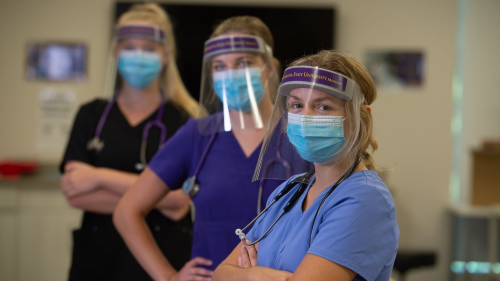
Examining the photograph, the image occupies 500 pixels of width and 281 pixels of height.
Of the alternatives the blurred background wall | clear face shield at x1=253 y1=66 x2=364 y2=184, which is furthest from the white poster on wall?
clear face shield at x1=253 y1=66 x2=364 y2=184

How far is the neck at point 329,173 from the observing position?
1227 mm

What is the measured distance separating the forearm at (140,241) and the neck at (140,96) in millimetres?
587

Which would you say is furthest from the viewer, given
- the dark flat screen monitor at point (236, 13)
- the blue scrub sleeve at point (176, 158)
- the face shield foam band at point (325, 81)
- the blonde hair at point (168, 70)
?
the dark flat screen monitor at point (236, 13)

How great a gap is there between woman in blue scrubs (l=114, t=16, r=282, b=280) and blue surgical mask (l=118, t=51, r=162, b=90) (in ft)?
1.63

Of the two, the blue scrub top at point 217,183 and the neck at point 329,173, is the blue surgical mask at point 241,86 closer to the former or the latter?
the blue scrub top at point 217,183

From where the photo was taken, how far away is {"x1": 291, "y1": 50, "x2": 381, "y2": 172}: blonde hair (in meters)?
1.19

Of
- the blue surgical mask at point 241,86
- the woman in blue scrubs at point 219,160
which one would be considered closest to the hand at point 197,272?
the woman in blue scrubs at point 219,160

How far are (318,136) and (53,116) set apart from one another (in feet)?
12.5

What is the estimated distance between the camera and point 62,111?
4.48 metres

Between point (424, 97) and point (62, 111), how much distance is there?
310 centimetres

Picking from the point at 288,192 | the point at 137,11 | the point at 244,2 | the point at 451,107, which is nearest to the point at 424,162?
the point at 451,107

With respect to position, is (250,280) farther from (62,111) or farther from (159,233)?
(62,111)

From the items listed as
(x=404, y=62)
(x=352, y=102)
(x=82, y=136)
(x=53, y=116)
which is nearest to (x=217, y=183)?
(x=352, y=102)

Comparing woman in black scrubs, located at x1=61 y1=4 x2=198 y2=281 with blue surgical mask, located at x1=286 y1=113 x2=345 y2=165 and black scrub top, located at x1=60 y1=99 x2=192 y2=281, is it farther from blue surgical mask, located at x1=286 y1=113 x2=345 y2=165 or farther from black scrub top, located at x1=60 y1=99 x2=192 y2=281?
blue surgical mask, located at x1=286 y1=113 x2=345 y2=165
